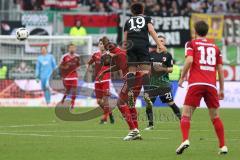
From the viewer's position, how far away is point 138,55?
17297 millimetres

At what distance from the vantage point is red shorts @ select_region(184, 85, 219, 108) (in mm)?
13492

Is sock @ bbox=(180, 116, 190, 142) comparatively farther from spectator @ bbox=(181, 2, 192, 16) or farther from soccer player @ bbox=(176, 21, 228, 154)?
spectator @ bbox=(181, 2, 192, 16)

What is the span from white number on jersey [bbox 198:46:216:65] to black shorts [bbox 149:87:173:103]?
822 cm

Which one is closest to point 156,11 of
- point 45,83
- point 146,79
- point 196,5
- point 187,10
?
point 187,10

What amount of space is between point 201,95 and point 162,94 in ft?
27.2

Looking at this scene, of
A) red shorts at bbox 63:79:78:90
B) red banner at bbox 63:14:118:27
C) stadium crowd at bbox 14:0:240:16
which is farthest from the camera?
stadium crowd at bbox 14:0:240:16

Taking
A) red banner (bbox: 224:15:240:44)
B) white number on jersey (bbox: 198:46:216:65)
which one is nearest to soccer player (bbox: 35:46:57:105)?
red banner (bbox: 224:15:240:44)

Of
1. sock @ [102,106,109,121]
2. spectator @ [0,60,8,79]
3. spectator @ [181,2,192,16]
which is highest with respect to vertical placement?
spectator @ [181,2,192,16]

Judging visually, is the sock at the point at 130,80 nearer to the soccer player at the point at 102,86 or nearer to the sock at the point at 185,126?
the sock at the point at 185,126

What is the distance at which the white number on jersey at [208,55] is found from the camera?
44.1ft

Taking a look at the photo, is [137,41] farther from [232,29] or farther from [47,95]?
[232,29]

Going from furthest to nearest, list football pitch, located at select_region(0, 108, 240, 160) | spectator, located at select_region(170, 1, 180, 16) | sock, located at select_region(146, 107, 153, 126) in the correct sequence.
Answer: spectator, located at select_region(170, 1, 180, 16) < sock, located at select_region(146, 107, 153, 126) < football pitch, located at select_region(0, 108, 240, 160)

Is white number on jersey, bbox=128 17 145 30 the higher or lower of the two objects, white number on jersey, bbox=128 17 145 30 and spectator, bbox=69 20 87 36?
the higher

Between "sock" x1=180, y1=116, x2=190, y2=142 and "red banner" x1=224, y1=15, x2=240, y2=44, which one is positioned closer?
"sock" x1=180, y1=116, x2=190, y2=142
